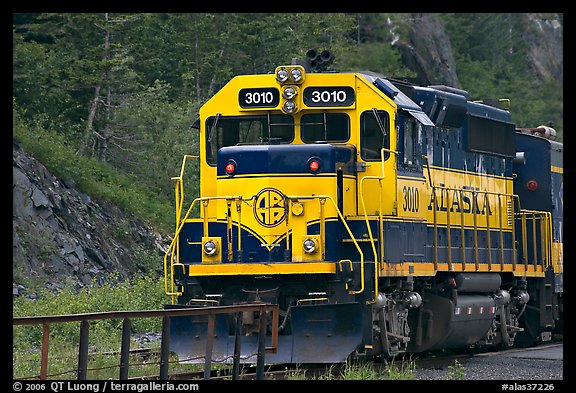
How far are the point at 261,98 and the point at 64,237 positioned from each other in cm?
1016

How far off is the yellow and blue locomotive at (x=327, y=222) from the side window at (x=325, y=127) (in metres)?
0.01

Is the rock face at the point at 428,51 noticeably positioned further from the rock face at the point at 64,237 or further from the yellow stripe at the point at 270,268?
the yellow stripe at the point at 270,268

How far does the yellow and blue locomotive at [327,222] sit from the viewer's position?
12695 mm

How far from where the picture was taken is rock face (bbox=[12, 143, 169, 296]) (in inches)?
848

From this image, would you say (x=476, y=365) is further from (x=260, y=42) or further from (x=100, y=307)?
(x=260, y=42)

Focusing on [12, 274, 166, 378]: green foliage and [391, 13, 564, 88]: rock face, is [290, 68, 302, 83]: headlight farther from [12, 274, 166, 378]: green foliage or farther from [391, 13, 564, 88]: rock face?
[391, 13, 564, 88]: rock face

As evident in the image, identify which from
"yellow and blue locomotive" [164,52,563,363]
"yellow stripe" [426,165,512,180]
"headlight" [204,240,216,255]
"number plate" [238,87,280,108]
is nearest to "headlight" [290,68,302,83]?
→ "yellow and blue locomotive" [164,52,563,363]

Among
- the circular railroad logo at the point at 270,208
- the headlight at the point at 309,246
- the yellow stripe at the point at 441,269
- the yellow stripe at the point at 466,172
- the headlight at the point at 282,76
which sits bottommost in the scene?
the yellow stripe at the point at 441,269

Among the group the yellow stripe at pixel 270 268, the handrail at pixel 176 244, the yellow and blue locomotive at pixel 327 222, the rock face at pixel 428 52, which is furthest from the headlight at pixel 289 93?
the rock face at pixel 428 52

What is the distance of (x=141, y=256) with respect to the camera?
82.0 ft

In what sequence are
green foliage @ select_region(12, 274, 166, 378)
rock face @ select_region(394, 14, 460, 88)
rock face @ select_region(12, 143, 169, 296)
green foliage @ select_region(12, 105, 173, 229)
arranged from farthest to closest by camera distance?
rock face @ select_region(394, 14, 460, 88)
green foliage @ select_region(12, 105, 173, 229)
rock face @ select_region(12, 143, 169, 296)
green foliage @ select_region(12, 274, 166, 378)

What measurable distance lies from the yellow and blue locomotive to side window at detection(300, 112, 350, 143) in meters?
0.01

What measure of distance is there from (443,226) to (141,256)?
11.3 meters

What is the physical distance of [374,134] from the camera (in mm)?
13633
